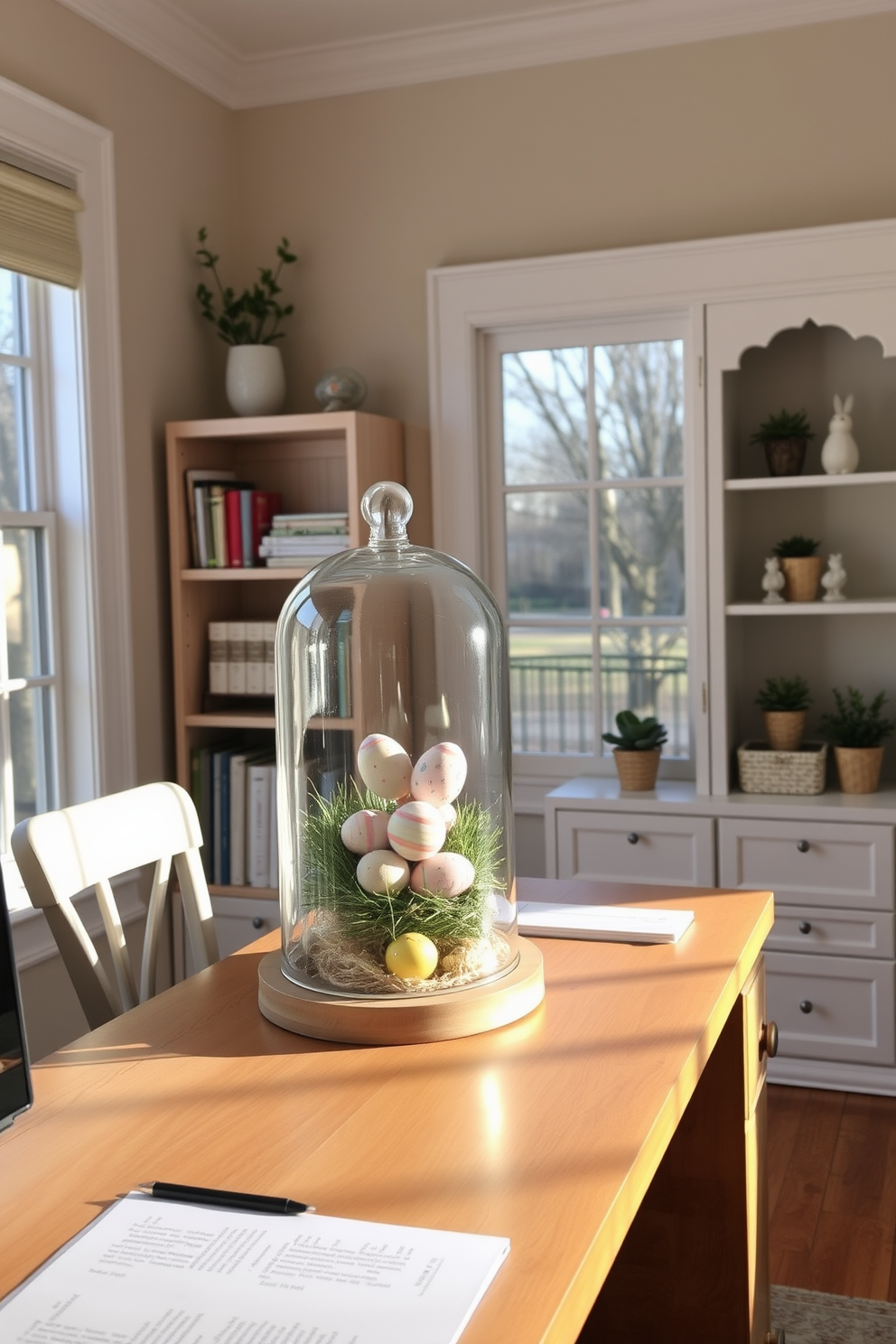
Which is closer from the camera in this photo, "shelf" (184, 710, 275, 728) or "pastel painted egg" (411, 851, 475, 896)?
"pastel painted egg" (411, 851, 475, 896)

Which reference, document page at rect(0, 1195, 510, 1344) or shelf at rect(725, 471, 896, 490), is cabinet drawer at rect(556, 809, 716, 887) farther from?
document page at rect(0, 1195, 510, 1344)

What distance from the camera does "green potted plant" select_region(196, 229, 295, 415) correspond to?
3.56 m

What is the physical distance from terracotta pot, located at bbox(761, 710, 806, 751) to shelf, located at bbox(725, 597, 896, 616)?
26 cm

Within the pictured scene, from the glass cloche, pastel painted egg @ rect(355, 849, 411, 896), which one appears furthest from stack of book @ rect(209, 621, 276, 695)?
pastel painted egg @ rect(355, 849, 411, 896)

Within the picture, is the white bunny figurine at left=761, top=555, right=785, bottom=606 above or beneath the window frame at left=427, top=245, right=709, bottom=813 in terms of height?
beneath

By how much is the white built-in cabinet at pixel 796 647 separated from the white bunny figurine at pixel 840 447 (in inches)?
2.6

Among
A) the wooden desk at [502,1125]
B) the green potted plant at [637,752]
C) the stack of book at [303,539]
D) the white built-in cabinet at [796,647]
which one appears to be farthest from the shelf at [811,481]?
the wooden desk at [502,1125]

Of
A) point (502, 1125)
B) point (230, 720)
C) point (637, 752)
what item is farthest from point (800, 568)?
point (502, 1125)

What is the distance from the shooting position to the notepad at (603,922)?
1.74 meters

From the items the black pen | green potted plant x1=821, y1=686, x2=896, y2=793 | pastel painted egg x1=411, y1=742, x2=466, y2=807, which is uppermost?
pastel painted egg x1=411, y1=742, x2=466, y2=807

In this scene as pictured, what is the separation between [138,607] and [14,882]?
0.80 metres

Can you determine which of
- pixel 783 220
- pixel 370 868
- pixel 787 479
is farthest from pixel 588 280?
pixel 370 868

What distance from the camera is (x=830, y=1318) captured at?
2.21 metres

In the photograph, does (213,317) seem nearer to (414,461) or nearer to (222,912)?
(414,461)
